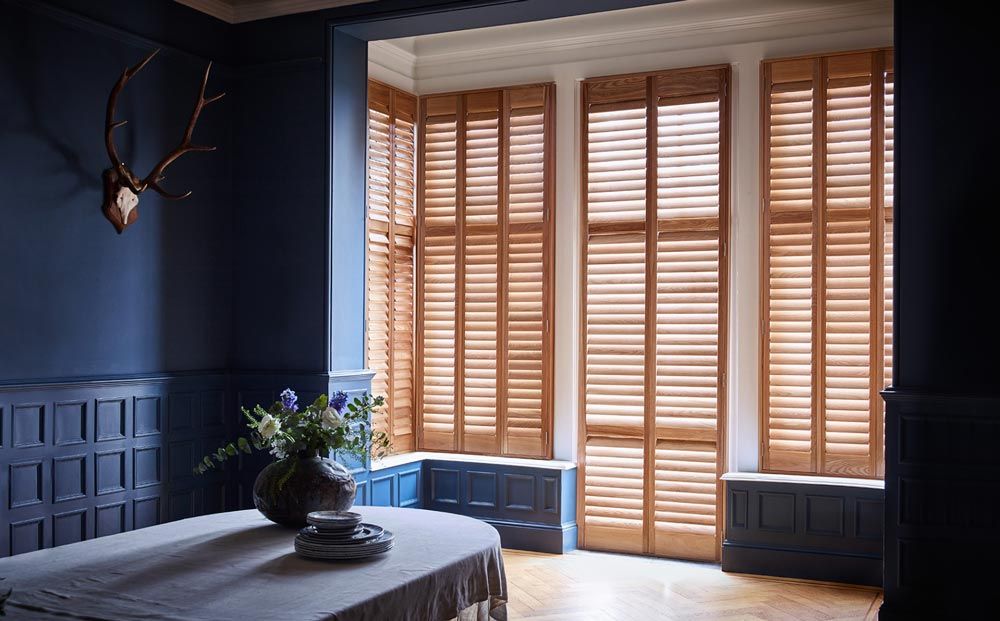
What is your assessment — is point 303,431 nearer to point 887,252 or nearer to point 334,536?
point 334,536

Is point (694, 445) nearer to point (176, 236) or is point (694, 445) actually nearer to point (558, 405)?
point (558, 405)

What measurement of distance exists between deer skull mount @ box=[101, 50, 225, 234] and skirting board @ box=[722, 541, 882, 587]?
347 centimetres

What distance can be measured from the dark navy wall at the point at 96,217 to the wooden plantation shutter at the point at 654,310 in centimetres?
217

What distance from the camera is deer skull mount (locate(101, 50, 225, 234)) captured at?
429 centimetres

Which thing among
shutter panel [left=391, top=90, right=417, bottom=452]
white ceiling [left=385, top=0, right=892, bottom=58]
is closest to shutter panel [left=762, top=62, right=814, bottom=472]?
white ceiling [left=385, top=0, right=892, bottom=58]

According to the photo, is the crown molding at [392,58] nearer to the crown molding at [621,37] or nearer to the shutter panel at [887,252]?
the crown molding at [621,37]

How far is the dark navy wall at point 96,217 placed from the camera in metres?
3.97

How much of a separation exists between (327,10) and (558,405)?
2.65 m

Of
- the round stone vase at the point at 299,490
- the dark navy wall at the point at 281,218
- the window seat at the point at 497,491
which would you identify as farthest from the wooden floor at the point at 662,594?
the round stone vase at the point at 299,490

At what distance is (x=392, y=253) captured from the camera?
5.80 m

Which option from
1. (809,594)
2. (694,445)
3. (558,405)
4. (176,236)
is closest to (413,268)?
(558,405)

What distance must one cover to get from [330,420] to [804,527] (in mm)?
3103

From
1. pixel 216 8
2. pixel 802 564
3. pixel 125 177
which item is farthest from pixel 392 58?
pixel 802 564

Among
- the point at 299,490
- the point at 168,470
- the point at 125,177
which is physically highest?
the point at 125,177
